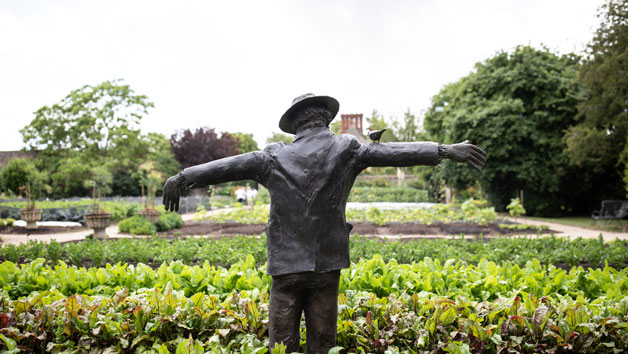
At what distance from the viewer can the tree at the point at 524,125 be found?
1998cm

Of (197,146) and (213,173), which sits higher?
(197,146)

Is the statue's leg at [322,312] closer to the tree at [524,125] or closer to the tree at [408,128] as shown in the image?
the tree at [524,125]

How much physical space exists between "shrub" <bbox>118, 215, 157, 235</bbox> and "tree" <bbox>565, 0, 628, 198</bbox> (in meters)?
16.4

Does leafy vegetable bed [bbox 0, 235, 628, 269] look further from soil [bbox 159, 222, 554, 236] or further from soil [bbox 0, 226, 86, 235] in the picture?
soil [bbox 0, 226, 86, 235]

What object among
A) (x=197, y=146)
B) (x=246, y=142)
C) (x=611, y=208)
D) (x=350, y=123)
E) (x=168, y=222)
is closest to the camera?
(x=168, y=222)

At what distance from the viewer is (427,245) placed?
7.25 m

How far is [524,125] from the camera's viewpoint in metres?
20.0


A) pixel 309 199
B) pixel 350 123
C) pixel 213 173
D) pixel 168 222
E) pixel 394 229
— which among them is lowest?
pixel 394 229

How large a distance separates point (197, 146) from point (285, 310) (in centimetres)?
3900

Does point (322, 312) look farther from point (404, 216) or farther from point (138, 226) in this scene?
point (404, 216)

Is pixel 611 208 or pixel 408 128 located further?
pixel 408 128

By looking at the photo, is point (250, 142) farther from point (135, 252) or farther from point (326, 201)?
point (326, 201)

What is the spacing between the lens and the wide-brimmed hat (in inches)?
106

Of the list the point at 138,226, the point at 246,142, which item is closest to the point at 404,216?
the point at 138,226
